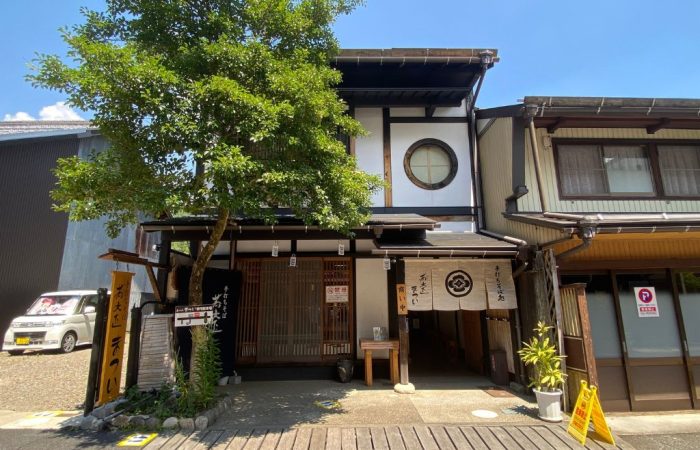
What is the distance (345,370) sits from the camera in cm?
799

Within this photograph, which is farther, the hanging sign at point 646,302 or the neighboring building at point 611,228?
the hanging sign at point 646,302

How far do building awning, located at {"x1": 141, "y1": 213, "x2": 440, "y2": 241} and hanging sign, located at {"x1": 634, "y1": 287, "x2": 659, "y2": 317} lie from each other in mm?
4070

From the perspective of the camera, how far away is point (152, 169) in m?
5.70

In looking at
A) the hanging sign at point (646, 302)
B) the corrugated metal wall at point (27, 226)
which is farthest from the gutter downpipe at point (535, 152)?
the corrugated metal wall at point (27, 226)

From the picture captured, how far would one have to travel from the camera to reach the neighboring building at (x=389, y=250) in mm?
7676

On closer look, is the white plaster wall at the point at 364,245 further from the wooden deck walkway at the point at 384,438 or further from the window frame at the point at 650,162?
the window frame at the point at 650,162

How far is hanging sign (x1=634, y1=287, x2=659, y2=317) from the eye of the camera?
6.81 meters

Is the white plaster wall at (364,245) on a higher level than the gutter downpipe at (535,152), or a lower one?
lower

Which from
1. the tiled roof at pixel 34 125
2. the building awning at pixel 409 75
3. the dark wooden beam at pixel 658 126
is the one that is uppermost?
the tiled roof at pixel 34 125

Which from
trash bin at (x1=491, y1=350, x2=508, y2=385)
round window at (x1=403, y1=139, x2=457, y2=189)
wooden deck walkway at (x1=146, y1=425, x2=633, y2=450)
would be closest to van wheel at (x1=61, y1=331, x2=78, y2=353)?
wooden deck walkway at (x1=146, y1=425, x2=633, y2=450)

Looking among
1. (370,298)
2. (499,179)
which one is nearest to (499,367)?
(370,298)

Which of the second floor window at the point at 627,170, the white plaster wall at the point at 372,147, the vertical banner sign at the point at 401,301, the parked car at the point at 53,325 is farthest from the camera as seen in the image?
the parked car at the point at 53,325

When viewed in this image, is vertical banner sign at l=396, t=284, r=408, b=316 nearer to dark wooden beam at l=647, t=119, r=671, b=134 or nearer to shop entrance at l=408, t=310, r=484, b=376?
shop entrance at l=408, t=310, r=484, b=376

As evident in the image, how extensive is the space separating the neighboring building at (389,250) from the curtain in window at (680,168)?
14.2 ft
